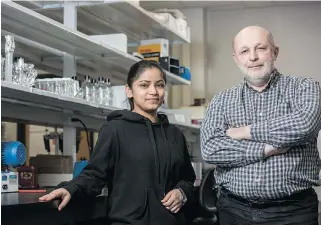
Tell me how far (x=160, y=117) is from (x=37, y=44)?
1.46 metres

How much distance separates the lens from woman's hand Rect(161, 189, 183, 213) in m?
1.81

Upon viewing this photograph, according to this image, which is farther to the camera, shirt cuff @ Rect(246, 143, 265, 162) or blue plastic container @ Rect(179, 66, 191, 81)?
blue plastic container @ Rect(179, 66, 191, 81)

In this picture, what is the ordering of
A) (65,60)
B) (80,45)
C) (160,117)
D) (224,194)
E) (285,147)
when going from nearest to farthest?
(285,147), (224,194), (160,117), (80,45), (65,60)

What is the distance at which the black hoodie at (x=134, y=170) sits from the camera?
177 centimetres

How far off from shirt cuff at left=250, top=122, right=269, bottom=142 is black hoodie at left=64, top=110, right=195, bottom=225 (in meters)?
0.35

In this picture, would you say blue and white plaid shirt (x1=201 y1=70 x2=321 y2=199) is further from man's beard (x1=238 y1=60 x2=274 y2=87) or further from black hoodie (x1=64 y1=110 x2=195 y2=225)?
black hoodie (x1=64 y1=110 x2=195 y2=225)

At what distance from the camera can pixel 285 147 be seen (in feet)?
5.37

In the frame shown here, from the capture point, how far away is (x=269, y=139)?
5.35 feet

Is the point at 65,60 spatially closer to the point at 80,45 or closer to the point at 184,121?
the point at 80,45

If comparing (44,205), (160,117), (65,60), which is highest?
(65,60)

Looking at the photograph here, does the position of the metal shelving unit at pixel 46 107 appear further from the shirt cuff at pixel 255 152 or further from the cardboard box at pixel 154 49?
the shirt cuff at pixel 255 152

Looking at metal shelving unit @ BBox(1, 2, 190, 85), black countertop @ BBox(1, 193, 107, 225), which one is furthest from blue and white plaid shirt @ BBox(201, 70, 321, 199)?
metal shelving unit @ BBox(1, 2, 190, 85)

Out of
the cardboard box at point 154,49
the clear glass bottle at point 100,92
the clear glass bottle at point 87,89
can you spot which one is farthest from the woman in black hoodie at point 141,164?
the cardboard box at point 154,49

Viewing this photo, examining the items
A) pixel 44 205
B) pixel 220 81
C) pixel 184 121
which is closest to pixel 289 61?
pixel 220 81
